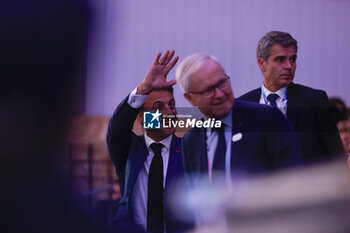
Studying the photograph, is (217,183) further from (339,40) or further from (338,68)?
(339,40)

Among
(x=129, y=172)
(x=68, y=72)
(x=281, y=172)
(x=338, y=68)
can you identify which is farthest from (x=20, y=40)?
(x=338, y=68)

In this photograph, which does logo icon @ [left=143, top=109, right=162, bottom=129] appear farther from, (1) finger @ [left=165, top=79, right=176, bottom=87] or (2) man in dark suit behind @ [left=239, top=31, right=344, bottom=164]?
(2) man in dark suit behind @ [left=239, top=31, right=344, bottom=164]

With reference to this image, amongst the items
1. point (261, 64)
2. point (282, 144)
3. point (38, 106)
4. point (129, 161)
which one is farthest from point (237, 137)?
point (38, 106)

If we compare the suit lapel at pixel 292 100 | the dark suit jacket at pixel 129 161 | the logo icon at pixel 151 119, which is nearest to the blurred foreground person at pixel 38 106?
the dark suit jacket at pixel 129 161

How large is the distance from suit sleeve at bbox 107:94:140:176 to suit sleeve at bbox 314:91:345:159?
1263 millimetres

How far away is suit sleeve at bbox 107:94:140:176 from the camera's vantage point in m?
2.28

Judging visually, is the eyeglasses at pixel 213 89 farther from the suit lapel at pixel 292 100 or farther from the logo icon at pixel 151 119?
the suit lapel at pixel 292 100

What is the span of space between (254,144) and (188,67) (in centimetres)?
68

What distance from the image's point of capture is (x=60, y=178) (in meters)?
2.38

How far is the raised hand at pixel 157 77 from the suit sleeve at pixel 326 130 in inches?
40.9

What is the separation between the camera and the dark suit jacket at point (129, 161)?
2.28 meters

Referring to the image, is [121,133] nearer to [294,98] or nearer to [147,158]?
[147,158]

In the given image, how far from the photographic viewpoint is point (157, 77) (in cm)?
228

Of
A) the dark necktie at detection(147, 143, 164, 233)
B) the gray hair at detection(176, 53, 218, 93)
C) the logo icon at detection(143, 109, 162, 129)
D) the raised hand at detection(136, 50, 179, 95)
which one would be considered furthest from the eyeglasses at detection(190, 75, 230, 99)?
the dark necktie at detection(147, 143, 164, 233)
